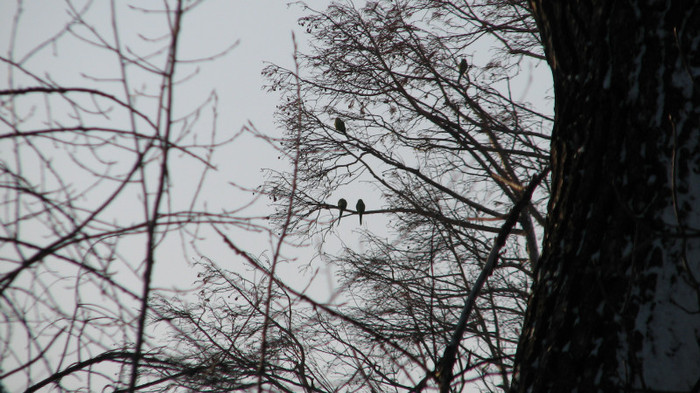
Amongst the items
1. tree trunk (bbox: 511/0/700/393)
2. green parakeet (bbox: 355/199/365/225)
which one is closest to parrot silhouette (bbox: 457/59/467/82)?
green parakeet (bbox: 355/199/365/225)

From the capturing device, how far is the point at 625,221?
5.71 ft

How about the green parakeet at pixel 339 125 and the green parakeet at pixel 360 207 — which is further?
the green parakeet at pixel 339 125

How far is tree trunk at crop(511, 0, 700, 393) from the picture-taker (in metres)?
1.62

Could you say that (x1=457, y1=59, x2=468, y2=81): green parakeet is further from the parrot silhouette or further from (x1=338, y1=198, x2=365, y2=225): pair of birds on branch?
(x1=338, y1=198, x2=365, y2=225): pair of birds on branch

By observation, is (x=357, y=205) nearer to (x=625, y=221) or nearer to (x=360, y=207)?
(x=360, y=207)

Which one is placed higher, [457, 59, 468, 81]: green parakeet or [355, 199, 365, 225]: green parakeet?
[457, 59, 468, 81]: green parakeet

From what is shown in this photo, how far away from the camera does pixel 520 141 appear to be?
7.09m

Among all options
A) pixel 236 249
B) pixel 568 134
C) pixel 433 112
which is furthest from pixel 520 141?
pixel 236 249

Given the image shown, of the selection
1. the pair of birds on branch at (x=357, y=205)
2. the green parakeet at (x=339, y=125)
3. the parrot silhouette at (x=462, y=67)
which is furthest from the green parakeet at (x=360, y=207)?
the parrot silhouette at (x=462, y=67)

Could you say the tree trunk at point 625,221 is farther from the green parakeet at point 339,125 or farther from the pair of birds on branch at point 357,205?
the green parakeet at point 339,125

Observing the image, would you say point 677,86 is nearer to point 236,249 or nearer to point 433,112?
point 236,249

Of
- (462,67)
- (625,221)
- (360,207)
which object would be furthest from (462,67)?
(625,221)

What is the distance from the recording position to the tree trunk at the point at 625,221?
1615mm

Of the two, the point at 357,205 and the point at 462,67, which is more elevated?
the point at 462,67
